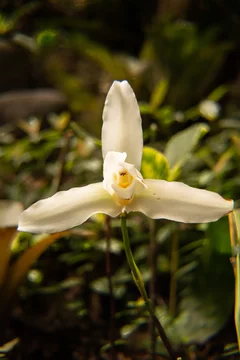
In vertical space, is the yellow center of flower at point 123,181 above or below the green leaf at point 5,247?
below

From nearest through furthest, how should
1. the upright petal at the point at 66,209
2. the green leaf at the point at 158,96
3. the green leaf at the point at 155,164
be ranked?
the upright petal at the point at 66,209 < the green leaf at the point at 155,164 < the green leaf at the point at 158,96

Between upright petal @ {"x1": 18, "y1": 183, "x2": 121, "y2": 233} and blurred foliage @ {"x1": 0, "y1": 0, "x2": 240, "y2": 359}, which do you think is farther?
blurred foliage @ {"x1": 0, "y1": 0, "x2": 240, "y2": 359}

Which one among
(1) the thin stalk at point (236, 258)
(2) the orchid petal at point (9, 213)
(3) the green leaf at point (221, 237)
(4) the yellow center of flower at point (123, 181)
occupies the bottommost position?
(1) the thin stalk at point (236, 258)

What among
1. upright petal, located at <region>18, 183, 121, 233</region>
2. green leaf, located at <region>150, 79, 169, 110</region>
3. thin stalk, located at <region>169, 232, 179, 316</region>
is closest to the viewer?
upright petal, located at <region>18, 183, 121, 233</region>

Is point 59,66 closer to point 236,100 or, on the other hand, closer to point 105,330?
point 236,100

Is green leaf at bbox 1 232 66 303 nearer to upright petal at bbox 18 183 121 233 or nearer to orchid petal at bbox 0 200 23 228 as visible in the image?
orchid petal at bbox 0 200 23 228

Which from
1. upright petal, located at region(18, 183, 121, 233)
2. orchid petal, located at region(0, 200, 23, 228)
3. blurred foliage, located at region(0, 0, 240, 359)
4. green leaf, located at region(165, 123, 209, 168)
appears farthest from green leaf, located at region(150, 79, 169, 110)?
upright petal, located at region(18, 183, 121, 233)

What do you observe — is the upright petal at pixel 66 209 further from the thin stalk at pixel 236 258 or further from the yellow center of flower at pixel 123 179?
the thin stalk at pixel 236 258

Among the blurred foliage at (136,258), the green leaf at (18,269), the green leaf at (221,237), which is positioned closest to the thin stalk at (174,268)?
the blurred foliage at (136,258)
